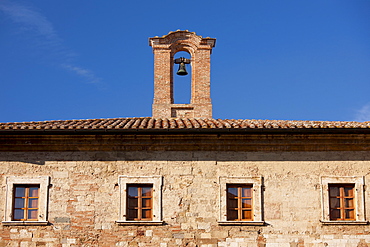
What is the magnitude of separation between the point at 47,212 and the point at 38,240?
0.61m

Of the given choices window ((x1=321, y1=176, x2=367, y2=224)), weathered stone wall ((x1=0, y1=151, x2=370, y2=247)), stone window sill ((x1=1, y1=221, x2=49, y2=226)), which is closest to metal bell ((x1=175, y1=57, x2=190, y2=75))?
weathered stone wall ((x1=0, y1=151, x2=370, y2=247))

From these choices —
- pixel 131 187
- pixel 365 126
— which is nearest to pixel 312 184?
pixel 365 126

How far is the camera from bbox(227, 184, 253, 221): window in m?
13.4

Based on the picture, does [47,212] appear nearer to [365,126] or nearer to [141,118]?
[141,118]

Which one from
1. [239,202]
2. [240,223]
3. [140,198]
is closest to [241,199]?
[239,202]

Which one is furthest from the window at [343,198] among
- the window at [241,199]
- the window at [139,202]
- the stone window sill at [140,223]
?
the window at [139,202]

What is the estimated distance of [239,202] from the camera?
13.5 meters

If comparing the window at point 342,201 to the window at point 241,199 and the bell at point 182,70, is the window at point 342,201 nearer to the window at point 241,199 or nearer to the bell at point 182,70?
the window at point 241,199

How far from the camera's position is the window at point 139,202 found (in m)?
13.4

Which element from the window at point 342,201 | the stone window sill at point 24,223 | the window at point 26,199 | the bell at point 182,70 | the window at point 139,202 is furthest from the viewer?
the bell at point 182,70

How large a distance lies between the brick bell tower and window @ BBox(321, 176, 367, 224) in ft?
14.7

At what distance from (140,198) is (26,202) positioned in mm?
2468

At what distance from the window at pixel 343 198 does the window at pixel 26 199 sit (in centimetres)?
603

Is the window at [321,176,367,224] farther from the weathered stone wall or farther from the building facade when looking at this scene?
the weathered stone wall
